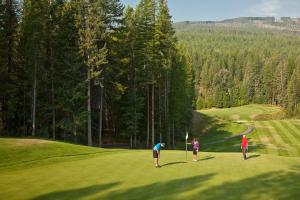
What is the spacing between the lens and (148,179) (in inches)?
776

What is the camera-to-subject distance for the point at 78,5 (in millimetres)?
41625

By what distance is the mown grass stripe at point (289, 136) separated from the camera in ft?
179

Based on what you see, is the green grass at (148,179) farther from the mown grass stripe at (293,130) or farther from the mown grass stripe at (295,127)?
the mown grass stripe at (295,127)

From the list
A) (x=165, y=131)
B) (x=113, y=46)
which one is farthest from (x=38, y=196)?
(x=165, y=131)

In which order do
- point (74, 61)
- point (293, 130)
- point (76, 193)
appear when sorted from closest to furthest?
1. point (76, 193)
2. point (74, 61)
3. point (293, 130)

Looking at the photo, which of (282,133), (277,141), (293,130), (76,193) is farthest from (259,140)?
(76,193)

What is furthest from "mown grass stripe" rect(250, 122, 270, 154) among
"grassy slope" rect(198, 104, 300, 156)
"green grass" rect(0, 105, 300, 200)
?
"green grass" rect(0, 105, 300, 200)

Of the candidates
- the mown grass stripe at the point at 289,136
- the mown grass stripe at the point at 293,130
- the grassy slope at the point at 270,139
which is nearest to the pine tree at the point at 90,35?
the grassy slope at the point at 270,139

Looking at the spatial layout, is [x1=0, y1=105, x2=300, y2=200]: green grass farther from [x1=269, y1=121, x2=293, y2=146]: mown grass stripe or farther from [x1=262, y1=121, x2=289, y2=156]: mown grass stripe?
[x1=269, y1=121, x2=293, y2=146]: mown grass stripe

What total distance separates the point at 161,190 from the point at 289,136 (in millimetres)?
58340

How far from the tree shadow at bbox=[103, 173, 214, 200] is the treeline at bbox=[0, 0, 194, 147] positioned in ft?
75.3

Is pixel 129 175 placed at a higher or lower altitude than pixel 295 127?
higher

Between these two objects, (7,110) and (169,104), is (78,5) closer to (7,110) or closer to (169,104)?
(7,110)

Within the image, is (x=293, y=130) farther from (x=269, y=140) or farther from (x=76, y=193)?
(x=76, y=193)
